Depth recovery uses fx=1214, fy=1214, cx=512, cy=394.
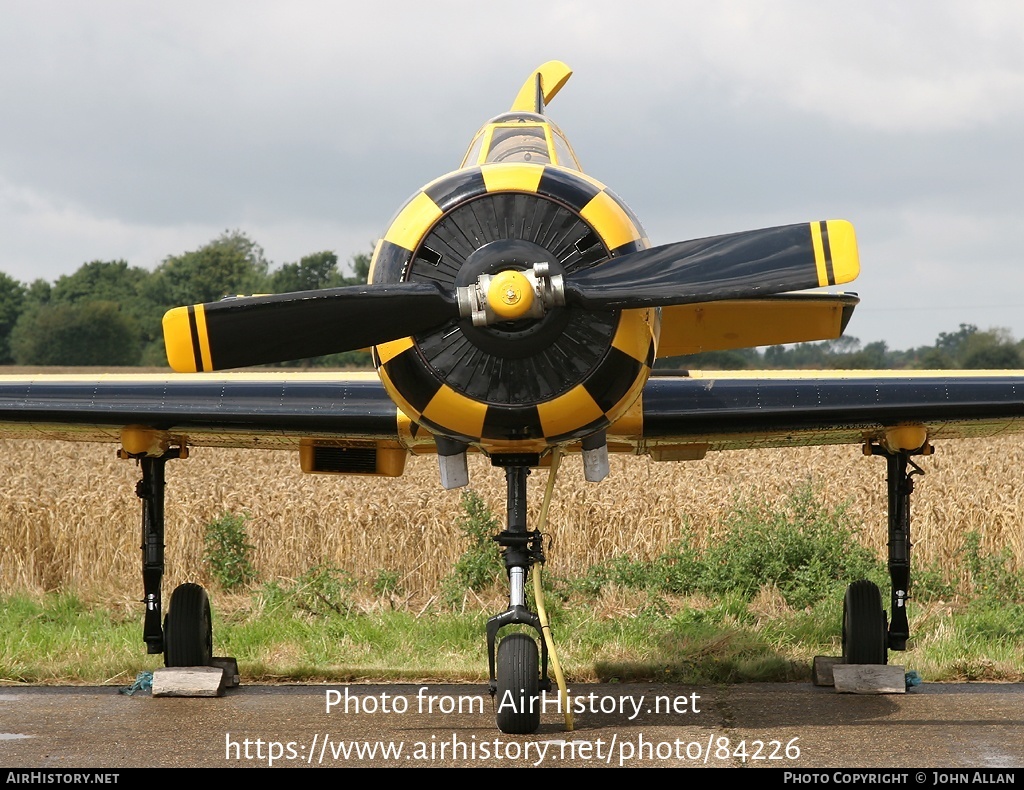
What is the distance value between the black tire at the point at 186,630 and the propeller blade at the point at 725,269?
460 cm

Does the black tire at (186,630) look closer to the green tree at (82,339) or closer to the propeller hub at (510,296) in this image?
the propeller hub at (510,296)

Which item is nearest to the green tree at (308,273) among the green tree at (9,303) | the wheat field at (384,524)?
the green tree at (9,303)

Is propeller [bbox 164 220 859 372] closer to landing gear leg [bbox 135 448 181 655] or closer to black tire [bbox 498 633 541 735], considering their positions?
black tire [bbox 498 633 541 735]

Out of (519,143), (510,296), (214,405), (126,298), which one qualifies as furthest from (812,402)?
(126,298)

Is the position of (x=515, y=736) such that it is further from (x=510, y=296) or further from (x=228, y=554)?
(x=228, y=554)

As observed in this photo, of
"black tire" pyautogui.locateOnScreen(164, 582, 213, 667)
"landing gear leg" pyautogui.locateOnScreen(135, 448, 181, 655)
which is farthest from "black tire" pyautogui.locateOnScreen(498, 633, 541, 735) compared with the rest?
"landing gear leg" pyautogui.locateOnScreen(135, 448, 181, 655)

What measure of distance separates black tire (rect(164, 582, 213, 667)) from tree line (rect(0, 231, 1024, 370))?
36.6 m

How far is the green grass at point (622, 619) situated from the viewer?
9383mm

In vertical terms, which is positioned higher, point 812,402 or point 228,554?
point 812,402

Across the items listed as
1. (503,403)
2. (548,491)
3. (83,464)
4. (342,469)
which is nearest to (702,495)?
(342,469)

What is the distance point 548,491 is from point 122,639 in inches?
208

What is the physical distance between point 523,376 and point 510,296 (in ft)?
1.77

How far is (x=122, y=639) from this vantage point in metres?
10.6

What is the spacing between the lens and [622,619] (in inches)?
437
